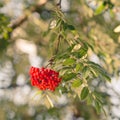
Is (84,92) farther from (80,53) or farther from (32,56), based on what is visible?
(32,56)

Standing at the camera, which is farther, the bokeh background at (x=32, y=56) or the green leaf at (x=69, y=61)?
the bokeh background at (x=32, y=56)

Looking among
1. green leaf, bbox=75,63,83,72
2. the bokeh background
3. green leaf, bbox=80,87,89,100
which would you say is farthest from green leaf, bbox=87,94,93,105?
the bokeh background

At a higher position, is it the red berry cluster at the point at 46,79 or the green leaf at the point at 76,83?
the red berry cluster at the point at 46,79

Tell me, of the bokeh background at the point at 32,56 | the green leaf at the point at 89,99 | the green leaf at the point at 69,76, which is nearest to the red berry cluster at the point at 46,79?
the green leaf at the point at 69,76

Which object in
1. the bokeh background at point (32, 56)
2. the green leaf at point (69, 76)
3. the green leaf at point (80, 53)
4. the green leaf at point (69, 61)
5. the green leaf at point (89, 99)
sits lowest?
the green leaf at point (89, 99)

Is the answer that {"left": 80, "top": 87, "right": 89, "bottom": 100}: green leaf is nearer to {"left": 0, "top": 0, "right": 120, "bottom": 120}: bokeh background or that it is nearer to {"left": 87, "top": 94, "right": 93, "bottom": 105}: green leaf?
{"left": 87, "top": 94, "right": 93, "bottom": 105}: green leaf

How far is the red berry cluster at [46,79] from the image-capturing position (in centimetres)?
190

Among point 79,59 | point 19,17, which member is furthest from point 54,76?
point 19,17

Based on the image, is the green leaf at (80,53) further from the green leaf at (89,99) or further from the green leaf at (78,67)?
the green leaf at (89,99)

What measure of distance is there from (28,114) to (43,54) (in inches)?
36.4

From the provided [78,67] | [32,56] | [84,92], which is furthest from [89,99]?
[32,56]

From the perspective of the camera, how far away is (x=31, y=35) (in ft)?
20.6

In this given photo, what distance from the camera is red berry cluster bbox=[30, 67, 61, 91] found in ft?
6.23

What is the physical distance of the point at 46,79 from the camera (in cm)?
193
